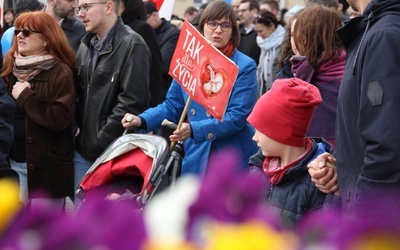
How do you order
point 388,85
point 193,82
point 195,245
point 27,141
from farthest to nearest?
point 27,141, point 193,82, point 388,85, point 195,245

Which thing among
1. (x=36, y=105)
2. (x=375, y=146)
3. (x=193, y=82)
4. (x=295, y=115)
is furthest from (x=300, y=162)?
(x=36, y=105)

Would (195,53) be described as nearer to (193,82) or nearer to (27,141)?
(193,82)

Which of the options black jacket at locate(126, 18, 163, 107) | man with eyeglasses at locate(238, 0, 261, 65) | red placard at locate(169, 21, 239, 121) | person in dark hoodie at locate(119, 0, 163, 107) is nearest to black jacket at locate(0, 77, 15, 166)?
red placard at locate(169, 21, 239, 121)

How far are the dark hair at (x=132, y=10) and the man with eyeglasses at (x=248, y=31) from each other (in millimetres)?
3585

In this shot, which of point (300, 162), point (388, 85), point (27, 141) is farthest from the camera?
point (27, 141)

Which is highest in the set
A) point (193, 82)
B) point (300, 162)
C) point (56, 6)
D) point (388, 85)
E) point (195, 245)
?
point (195, 245)

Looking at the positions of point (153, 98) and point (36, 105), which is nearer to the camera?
point (36, 105)

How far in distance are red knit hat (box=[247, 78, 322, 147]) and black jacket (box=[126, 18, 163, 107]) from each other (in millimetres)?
3287

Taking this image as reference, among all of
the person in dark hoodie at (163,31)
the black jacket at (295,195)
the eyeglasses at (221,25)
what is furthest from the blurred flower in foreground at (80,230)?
the person in dark hoodie at (163,31)

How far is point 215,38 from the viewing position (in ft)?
16.8

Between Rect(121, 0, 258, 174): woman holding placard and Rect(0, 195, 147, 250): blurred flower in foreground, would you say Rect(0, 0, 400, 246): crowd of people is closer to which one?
Rect(121, 0, 258, 174): woman holding placard

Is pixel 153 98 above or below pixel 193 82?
below

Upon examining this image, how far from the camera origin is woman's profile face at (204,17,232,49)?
5.14 m

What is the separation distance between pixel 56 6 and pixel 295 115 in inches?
163
